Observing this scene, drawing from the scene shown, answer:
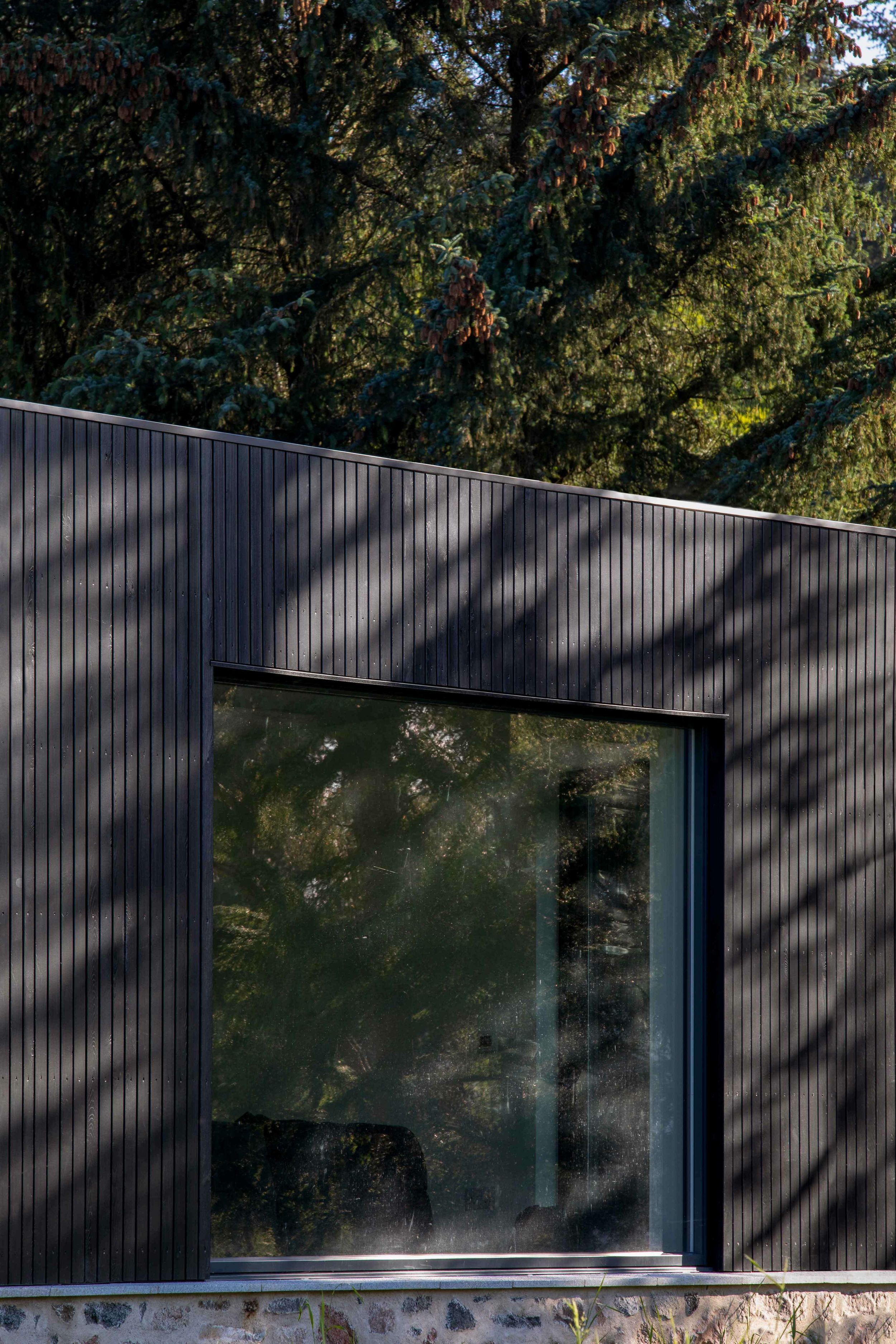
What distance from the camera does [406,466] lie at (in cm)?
550

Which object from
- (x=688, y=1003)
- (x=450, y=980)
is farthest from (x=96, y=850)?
(x=688, y=1003)

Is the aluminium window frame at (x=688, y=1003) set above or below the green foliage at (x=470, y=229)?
below

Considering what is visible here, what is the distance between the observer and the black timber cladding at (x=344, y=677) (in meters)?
4.70

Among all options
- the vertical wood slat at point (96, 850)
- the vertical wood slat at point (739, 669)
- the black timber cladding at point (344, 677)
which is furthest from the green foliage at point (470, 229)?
the vertical wood slat at point (96, 850)

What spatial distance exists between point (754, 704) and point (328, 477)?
2152 mm

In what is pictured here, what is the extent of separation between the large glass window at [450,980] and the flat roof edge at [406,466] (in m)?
0.91

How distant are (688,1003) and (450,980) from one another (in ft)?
3.61

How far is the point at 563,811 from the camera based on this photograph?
5.85 meters

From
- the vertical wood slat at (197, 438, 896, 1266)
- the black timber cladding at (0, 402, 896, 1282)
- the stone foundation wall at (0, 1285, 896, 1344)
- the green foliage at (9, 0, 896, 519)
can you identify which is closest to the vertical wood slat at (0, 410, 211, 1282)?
the black timber cladding at (0, 402, 896, 1282)

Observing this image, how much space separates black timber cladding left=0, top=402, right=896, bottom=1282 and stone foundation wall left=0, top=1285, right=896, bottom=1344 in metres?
0.13

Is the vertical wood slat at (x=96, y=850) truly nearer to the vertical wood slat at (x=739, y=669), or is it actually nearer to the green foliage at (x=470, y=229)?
the vertical wood slat at (x=739, y=669)

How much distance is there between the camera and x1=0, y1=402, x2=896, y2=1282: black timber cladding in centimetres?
470

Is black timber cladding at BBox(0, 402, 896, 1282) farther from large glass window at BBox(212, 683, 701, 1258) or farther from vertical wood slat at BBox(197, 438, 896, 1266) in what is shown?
large glass window at BBox(212, 683, 701, 1258)

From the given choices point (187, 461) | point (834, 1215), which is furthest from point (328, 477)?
point (834, 1215)
